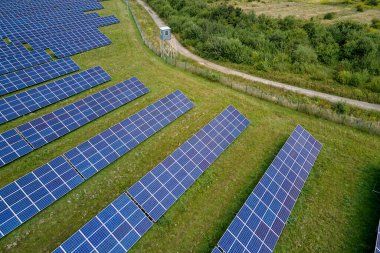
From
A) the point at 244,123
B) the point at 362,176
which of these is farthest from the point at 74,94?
the point at 362,176

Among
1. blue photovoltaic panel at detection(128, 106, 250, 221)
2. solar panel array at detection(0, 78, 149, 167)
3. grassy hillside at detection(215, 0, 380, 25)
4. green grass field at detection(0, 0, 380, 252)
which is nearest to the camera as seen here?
green grass field at detection(0, 0, 380, 252)

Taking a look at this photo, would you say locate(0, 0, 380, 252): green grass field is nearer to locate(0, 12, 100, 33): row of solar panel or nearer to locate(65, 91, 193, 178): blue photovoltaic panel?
locate(65, 91, 193, 178): blue photovoltaic panel

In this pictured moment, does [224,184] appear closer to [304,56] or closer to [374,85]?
[374,85]

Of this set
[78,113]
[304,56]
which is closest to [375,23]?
[304,56]

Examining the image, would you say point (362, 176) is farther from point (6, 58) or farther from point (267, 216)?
point (6, 58)

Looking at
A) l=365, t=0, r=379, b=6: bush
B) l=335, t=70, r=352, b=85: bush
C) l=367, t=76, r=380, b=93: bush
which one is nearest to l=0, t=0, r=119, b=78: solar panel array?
l=335, t=70, r=352, b=85: bush

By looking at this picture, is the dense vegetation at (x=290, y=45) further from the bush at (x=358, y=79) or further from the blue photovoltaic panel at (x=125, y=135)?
the blue photovoltaic panel at (x=125, y=135)
